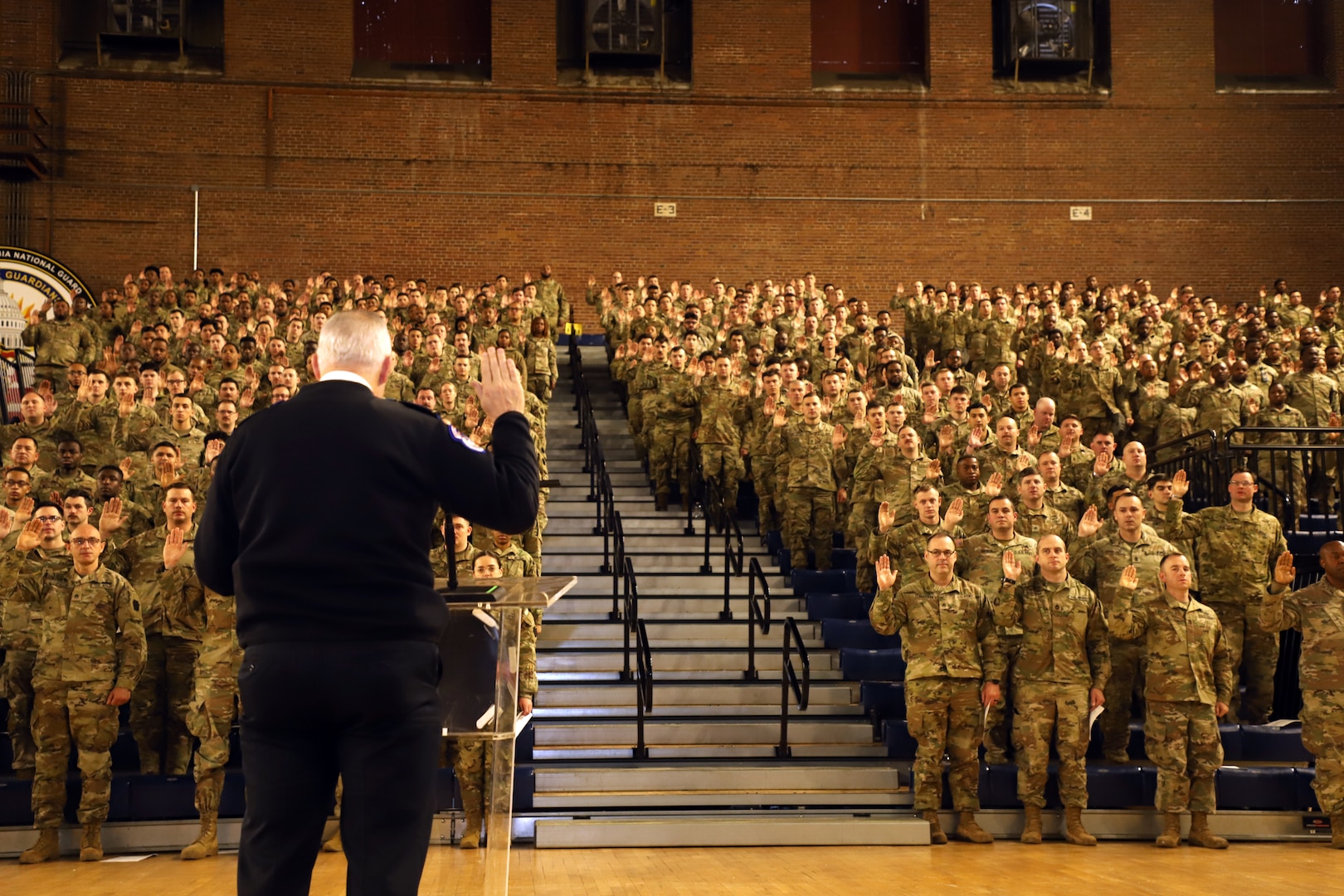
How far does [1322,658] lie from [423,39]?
15544 mm

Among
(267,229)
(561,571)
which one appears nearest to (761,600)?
(561,571)

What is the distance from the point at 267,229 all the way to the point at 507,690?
1724cm


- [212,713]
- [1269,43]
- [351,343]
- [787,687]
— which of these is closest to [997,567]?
[787,687]

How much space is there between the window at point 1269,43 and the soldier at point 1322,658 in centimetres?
1405

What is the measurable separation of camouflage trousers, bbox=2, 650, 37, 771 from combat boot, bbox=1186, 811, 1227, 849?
6.42 metres

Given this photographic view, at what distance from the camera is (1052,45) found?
1969 centimetres

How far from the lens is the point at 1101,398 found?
12516 mm

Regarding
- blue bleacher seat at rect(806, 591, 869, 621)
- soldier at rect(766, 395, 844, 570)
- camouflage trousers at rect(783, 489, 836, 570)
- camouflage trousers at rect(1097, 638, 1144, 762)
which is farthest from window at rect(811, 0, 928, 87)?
camouflage trousers at rect(1097, 638, 1144, 762)

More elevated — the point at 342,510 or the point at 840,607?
the point at 342,510

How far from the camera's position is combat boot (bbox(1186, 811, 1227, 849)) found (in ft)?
24.3

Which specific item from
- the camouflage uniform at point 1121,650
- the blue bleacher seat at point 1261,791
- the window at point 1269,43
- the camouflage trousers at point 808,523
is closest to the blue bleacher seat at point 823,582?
the camouflage trousers at point 808,523

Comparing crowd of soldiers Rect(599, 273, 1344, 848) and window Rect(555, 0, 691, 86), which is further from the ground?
window Rect(555, 0, 691, 86)

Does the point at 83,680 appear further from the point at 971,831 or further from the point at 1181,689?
the point at 1181,689

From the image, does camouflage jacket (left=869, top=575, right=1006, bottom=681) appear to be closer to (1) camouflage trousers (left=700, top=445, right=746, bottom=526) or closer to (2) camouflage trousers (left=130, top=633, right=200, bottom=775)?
(1) camouflage trousers (left=700, top=445, right=746, bottom=526)
